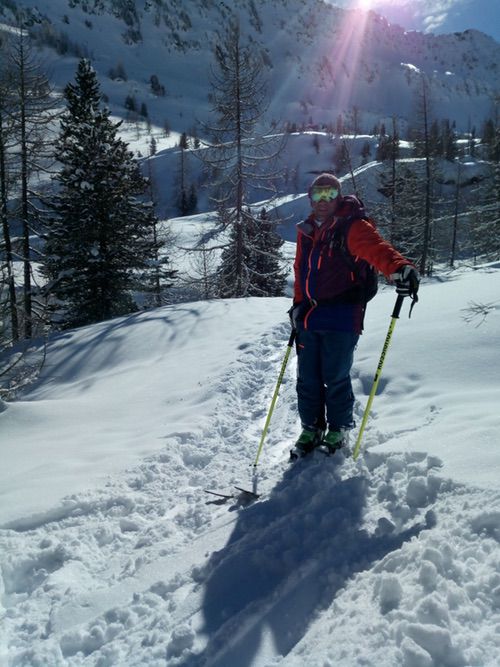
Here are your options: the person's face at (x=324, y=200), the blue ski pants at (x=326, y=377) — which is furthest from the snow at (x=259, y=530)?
the person's face at (x=324, y=200)

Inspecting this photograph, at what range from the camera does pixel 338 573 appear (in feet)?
8.48

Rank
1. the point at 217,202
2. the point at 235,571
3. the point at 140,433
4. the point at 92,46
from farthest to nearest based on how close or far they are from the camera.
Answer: the point at 92,46 → the point at 217,202 → the point at 140,433 → the point at 235,571

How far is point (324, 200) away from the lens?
366 centimetres

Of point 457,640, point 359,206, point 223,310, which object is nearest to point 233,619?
point 457,640

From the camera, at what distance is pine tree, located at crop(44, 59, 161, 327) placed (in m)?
16.0

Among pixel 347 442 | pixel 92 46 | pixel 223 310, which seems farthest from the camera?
pixel 92 46

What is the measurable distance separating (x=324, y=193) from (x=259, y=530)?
2.51m

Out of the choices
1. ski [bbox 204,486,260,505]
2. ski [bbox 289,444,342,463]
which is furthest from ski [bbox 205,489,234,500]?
ski [bbox 289,444,342,463]

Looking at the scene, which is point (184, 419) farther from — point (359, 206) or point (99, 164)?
point (99, 164)

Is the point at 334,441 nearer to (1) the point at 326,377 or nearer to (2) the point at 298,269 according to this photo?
(1) the point at 326,377

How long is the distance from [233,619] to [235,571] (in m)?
0.35

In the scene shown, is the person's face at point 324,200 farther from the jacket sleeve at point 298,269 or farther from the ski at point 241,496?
the ski at point 241,496

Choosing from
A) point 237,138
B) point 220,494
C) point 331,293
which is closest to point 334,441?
point 220,494

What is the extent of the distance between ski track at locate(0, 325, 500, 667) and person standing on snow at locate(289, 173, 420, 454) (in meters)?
0.42
